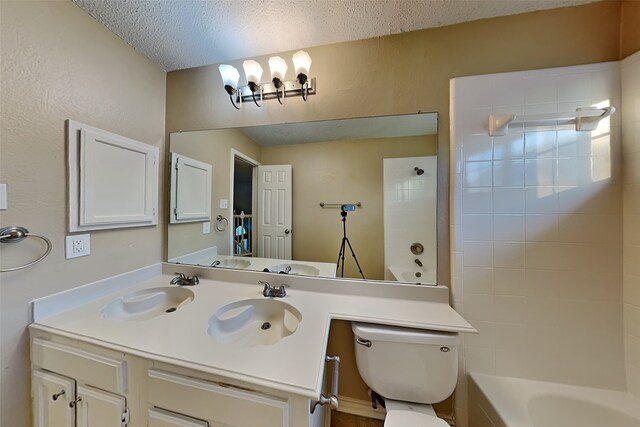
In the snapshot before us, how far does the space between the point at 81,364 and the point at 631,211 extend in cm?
249

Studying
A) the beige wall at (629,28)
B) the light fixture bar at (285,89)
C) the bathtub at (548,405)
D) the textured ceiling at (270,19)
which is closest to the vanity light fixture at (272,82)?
the light fixture bar at (285,89)

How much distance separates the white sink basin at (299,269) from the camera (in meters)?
1.33

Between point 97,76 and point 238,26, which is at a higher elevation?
point 238,26

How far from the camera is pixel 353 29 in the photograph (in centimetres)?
117

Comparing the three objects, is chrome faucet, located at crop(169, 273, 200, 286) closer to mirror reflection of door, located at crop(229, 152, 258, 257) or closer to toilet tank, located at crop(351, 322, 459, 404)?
mirror reflection of door, located at crop(229, 152, 258, 257)

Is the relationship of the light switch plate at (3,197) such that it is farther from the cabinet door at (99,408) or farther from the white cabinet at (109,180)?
the cabinet door at (99,408)

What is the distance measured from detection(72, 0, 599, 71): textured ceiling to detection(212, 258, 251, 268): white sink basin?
4.61ft

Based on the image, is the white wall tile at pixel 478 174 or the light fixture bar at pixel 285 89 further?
the light fixture bar at pixel 285 89

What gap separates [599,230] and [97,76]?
2.74 m

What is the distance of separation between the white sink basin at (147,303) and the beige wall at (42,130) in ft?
0.64

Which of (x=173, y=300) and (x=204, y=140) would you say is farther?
(x=204, y=140)

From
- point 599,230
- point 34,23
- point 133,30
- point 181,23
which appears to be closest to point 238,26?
point 181,23

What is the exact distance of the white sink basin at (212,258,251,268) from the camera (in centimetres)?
146

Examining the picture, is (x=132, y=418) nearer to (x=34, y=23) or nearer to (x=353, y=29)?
(x=34, y=23)
